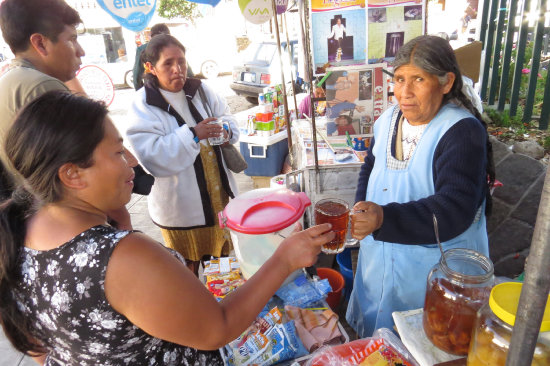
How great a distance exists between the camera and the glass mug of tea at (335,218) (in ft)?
5.15

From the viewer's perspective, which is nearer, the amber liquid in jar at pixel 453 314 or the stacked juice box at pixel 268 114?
the amber liquid in jar at pixel 453 314

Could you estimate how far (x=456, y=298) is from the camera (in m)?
1.12

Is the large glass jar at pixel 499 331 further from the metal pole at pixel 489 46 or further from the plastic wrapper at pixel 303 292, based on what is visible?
the metal pole at pixel 489 46

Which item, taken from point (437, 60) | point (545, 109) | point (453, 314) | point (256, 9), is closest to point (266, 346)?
point (453, 314)

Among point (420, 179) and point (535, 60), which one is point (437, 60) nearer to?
point (420, 179)

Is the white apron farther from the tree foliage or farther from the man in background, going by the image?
the tree foliage

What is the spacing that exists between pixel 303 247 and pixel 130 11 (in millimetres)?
3094

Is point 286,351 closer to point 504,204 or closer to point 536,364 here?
point 536,364

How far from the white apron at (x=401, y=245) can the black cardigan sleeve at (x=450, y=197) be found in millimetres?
75

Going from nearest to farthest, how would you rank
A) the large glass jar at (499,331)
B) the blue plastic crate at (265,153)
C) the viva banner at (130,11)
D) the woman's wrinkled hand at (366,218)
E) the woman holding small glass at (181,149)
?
the large glass jar at (499,331) < the woman's wrinkled hand at (366,218) < the woman holding small glass at (181,149) < the viva banner at (130,11) < the blue plastic crate at (265,153)

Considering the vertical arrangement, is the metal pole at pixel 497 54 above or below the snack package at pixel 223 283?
above

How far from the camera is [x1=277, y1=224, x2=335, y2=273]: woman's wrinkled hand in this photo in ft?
4.36

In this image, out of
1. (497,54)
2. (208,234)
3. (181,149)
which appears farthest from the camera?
(497,54)

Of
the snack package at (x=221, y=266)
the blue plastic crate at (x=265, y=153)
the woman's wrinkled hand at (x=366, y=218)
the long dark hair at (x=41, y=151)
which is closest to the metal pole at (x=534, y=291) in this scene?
the woman's wrinkled hand at (x=366, y=218)
